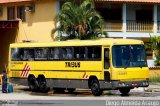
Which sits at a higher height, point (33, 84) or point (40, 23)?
point (40, 23)

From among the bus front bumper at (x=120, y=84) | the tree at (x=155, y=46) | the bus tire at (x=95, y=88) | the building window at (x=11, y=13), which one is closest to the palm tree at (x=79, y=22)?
the tree at (x=155, y=46)

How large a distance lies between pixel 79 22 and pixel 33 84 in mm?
7561

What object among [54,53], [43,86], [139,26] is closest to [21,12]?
[139,26]

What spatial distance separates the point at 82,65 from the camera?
104ft

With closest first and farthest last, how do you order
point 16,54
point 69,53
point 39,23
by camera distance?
point 69,53 → point 16,54 → point 39,23

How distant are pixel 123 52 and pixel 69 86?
3936mm

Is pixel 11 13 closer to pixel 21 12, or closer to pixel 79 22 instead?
pixel 21 12

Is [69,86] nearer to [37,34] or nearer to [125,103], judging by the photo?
[125,103]

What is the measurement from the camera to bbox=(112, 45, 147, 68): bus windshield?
98.6ft

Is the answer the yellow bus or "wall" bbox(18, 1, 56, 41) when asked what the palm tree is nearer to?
"wall" bbox(18, 1, 56, 41)

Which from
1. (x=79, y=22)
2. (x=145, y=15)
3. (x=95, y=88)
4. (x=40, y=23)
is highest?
(x=145, y=15)

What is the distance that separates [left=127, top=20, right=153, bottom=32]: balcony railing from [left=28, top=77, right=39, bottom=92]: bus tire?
1594 centimetres

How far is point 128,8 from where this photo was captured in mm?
50156

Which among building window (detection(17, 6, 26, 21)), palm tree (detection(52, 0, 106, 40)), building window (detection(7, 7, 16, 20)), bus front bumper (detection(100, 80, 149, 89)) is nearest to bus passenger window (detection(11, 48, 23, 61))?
palm tree (detection(52, 0, 106, 40))
